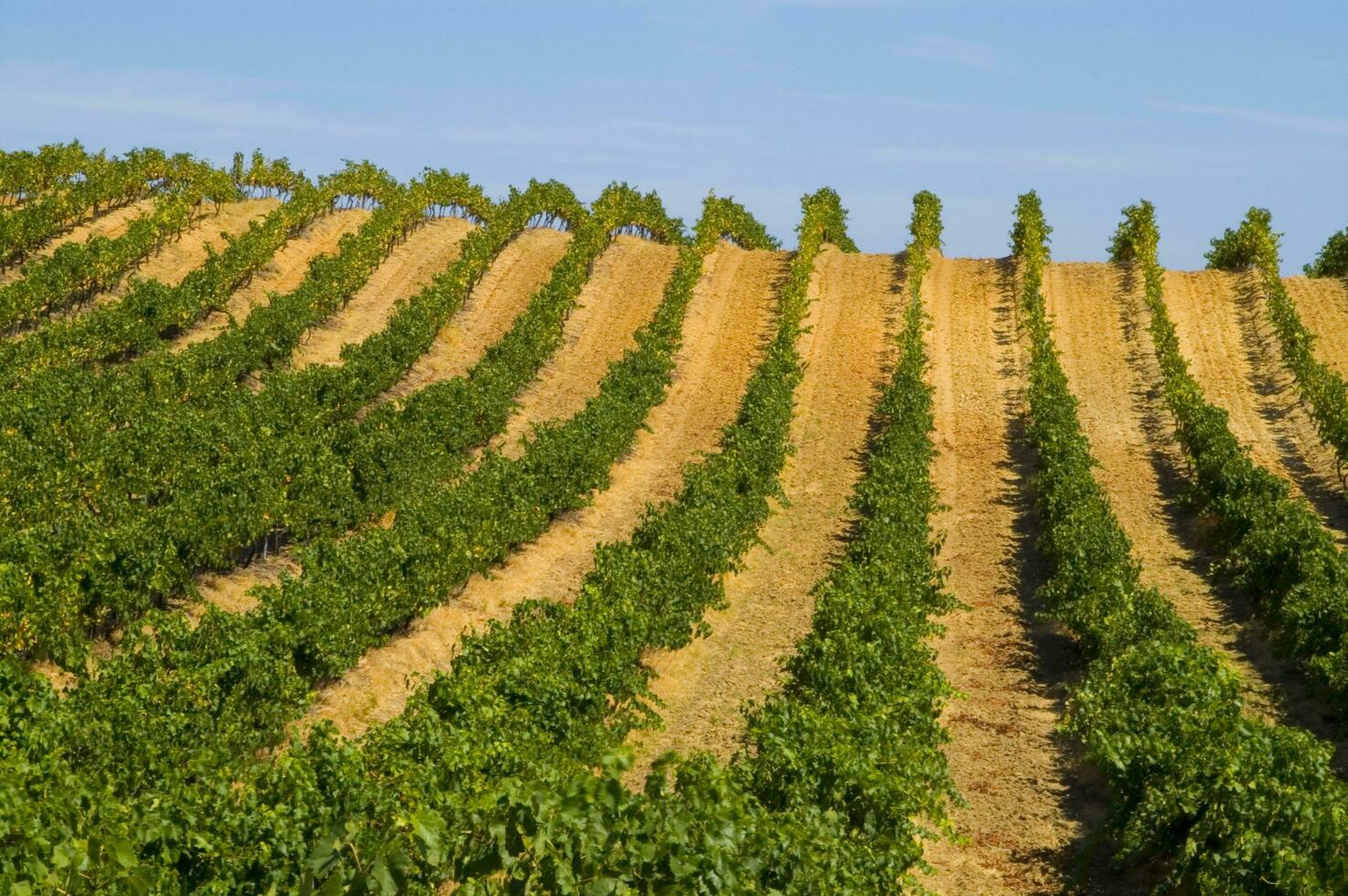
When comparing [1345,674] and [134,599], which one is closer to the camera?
[1345,674]

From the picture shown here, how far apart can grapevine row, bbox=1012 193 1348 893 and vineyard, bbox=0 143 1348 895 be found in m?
0.07

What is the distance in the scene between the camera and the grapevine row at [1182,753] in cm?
1362

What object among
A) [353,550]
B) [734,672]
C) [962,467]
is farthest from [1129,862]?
[962,467]

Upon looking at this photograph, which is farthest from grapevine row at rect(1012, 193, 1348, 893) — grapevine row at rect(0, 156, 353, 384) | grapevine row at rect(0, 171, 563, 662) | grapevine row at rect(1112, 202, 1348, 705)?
grapevine row at rect(0, 156, 353, 384)

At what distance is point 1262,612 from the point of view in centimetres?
2603

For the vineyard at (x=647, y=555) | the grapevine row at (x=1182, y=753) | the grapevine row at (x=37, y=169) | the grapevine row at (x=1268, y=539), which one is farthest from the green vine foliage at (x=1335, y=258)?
the grapevine row at (x=37, y=169)

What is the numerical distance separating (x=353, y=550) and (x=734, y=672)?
6400mm

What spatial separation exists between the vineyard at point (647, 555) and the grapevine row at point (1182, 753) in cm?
7

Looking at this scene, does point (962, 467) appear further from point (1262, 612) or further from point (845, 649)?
point (845, 649)

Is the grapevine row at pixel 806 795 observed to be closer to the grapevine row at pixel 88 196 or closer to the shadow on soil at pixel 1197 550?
the shadow on soil at pixel 1197 550

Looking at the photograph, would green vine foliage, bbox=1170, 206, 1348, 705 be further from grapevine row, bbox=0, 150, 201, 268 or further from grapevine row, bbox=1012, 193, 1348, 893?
grapevine row, bbox=0, 150, 201, 268

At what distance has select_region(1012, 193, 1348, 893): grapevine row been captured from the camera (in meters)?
13.6

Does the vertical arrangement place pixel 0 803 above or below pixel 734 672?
above

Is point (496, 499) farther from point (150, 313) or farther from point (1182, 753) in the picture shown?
point (150, 313)
